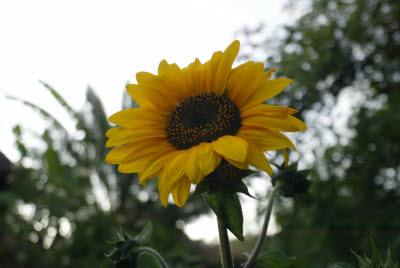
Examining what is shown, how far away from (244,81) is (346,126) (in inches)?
94.4

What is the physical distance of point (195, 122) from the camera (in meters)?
0.73

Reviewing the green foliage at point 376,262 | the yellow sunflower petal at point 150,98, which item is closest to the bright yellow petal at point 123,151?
the yellow sunflower petal at point 150,98

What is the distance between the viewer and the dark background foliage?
2219 mm

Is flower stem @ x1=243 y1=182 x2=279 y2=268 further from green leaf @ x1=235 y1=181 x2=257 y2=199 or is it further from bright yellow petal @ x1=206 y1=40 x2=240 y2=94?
bright yellow petal @ x1=206 y1=40 x2=240 y2=94

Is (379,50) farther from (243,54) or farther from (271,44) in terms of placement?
(243,54)

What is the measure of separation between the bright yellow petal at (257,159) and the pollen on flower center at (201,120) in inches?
3.6

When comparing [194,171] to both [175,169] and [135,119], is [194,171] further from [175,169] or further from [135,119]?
[135,119]

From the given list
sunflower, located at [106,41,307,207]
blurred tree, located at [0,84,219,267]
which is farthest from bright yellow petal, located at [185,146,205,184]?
blurred tree, located at [0,84,219,267]

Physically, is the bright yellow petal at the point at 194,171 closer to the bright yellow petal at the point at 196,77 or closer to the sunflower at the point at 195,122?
the sunflower at the point at 195,122

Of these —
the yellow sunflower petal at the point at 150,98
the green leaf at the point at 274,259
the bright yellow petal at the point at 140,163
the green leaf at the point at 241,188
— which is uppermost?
the yellow sunflower petal at the point at 150,98

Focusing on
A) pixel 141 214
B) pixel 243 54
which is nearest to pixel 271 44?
pixel 243 54

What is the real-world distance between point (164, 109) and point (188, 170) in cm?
25

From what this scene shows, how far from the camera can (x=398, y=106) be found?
247cm

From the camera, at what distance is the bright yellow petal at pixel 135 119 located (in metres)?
0.67
